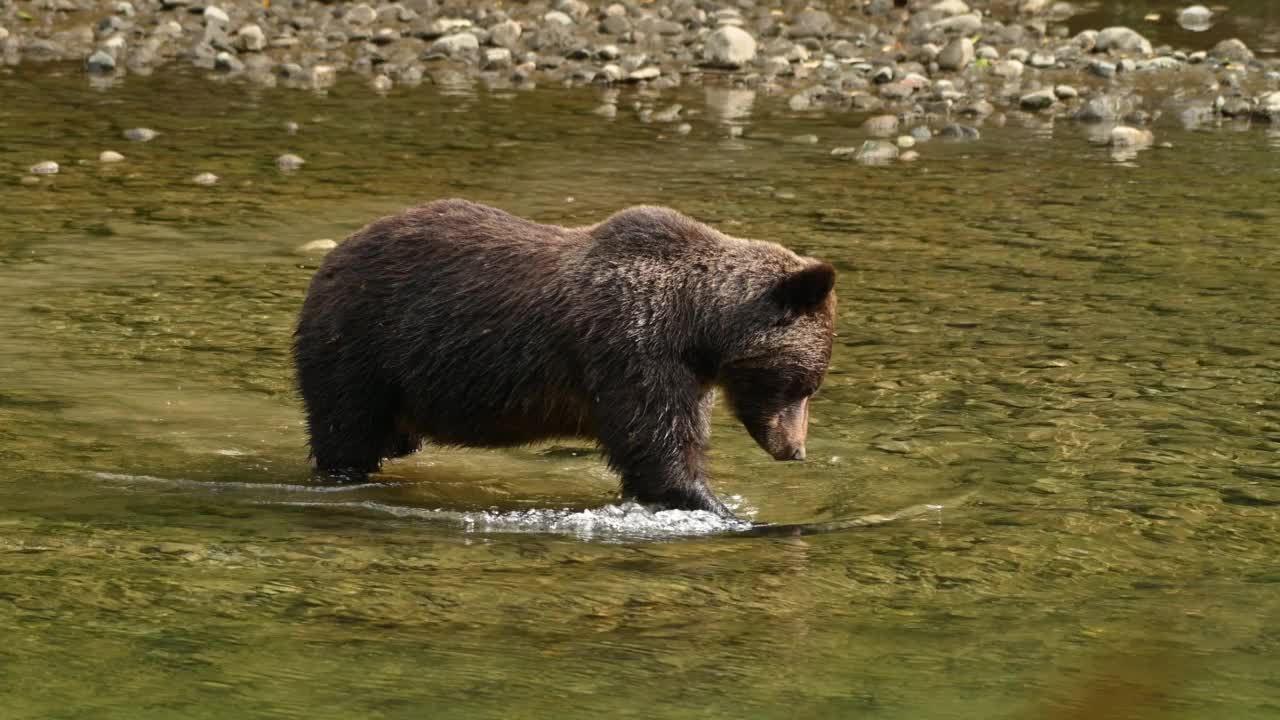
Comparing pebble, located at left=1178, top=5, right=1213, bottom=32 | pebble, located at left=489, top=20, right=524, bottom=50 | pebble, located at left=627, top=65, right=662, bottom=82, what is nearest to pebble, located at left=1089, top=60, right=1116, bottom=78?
pebble, located at left=1178, top=5, right=1213, bottom=32

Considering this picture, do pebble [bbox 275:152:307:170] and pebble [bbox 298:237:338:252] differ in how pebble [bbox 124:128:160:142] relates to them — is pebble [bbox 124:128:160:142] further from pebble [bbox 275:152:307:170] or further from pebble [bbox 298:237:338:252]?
pebble [bbox 298:237:338:252]

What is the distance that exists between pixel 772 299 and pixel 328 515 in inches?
75.5

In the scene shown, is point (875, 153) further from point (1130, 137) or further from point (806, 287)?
point (806, 287)

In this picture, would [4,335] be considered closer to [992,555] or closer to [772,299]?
[772,299]

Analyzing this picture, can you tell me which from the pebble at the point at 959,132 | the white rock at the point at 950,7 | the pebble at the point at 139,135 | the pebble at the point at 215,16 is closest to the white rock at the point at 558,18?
the pebble at the point at 215,16

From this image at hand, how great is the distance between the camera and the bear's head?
7645 millimetres

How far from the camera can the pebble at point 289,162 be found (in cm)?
1694

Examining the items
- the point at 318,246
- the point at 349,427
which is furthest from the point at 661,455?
the point at 318,246

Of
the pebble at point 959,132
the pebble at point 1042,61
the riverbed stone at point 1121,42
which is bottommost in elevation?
the pebble at point 959,132

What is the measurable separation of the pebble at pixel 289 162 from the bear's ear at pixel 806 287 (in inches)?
394

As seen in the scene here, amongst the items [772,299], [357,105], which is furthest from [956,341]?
[357,105]

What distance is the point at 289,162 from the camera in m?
17.0

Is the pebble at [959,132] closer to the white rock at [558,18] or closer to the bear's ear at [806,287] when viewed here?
the white rock at [558,18]

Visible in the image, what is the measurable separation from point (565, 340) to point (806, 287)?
0.97 m
